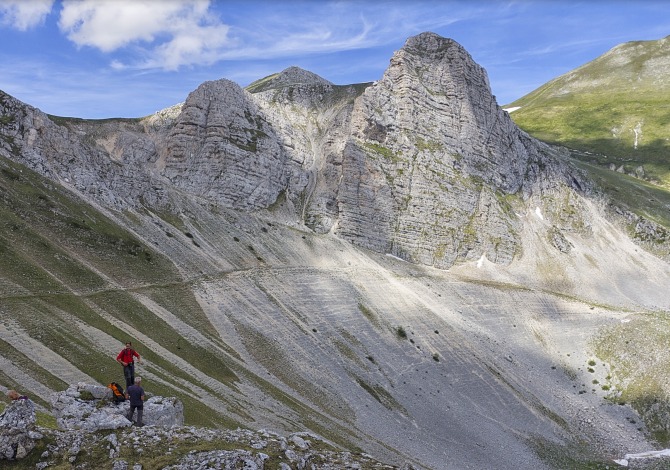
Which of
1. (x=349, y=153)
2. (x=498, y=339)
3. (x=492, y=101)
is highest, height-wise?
(x=492, y=101)

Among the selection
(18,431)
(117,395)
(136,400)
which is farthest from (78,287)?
(18,431)

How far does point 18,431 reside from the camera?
57.3 feet

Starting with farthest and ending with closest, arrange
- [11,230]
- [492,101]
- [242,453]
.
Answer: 1. [492,101]
2. [11,230]
3. [242,453]

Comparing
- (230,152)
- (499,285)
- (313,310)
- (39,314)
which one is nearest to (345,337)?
(313,310)

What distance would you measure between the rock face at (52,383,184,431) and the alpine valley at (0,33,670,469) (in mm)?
3080

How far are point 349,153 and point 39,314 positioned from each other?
283ft

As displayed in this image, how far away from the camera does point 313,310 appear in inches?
2872

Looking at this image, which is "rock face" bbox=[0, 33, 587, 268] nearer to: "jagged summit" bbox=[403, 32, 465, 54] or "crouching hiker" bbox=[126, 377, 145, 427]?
"jagged summit" bbox=[403, 32, 465, 54]

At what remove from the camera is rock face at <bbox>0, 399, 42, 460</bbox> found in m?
17.1

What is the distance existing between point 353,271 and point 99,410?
71.0 m

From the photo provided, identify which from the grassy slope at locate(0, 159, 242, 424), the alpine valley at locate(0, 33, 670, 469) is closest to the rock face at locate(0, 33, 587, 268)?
the alpine valley at locate(0, 33, 670, 469)

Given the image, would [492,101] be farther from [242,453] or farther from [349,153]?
[242,453]

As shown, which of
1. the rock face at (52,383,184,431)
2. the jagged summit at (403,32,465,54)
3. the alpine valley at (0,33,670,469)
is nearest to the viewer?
the rock face at (52,383,184,431)

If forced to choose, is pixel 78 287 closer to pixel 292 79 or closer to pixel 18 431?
pixel 18 431
